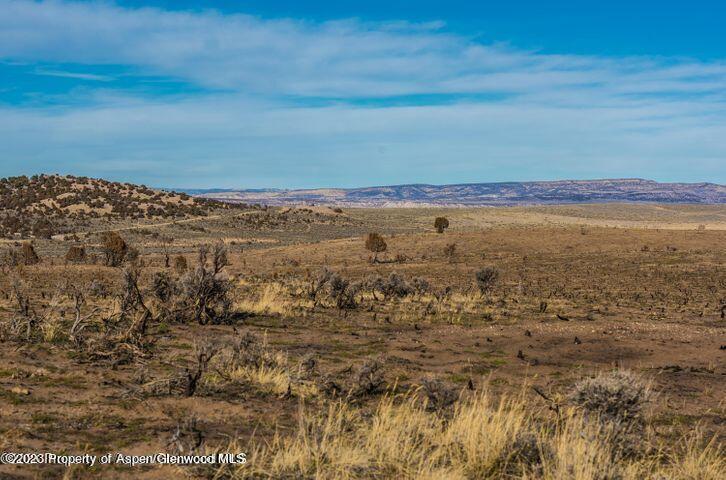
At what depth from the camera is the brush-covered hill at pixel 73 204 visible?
6036 centimetres

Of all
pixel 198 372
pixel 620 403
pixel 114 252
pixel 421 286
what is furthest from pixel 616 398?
pixel 114 252

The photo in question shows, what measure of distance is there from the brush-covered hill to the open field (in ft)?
113

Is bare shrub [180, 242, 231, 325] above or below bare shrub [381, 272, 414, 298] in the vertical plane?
above

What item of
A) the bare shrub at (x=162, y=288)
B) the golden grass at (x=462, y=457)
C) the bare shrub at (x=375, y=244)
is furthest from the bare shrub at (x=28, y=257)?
the golden grass at (x=462, y=457)

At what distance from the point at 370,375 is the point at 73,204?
239ft

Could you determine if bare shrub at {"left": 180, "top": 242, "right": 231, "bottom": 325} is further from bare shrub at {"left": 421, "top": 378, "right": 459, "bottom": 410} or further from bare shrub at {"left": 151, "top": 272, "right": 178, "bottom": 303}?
bare shrub at {"left": 421, "top": 378, "right": 459, "bottom": 410}

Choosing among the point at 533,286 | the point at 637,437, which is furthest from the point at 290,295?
the point at 637,437

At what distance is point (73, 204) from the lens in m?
71.8

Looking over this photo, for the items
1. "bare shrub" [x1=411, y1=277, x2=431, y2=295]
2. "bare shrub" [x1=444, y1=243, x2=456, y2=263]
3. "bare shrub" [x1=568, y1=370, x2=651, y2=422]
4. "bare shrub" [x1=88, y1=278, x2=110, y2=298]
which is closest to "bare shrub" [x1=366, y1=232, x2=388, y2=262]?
"bare shrub" [x1=444, y1=243, x2=456, y2=263]

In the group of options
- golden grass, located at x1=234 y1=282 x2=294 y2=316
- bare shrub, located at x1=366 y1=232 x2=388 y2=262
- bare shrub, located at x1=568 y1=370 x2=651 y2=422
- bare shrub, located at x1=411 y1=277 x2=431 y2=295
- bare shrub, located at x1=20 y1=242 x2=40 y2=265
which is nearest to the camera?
bare shrub, located at x1=568 y1=370 x2=651 y2=422

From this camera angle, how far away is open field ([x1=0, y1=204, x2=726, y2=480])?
5.89 metres

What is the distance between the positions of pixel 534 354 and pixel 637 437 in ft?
21.6

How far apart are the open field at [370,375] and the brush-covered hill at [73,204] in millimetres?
34296

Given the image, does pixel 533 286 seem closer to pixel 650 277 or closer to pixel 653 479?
pixel 650 277
